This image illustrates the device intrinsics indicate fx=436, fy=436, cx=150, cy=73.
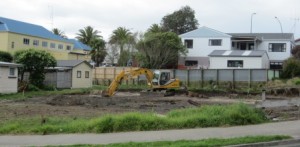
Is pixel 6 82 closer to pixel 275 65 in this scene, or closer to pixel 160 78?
pixel 160 78

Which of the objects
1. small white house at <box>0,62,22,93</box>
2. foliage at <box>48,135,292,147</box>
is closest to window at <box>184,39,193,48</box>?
small white house at <box>0,62,22,93</box>

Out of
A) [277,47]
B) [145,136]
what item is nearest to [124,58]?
[277,47]

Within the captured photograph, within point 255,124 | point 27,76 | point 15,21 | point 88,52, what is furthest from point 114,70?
point 255,124

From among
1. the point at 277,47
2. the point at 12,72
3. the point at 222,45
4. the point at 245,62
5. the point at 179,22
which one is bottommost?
the point at 12,72

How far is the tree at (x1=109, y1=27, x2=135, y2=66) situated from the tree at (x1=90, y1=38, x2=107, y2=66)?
3126 mm

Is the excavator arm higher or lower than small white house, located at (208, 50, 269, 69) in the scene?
lower

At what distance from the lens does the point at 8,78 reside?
1608 inches

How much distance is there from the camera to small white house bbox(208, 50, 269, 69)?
63.9 meters

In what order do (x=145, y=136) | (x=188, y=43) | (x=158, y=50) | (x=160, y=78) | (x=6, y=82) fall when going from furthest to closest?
(x=188, y=43)
(x=158, y=50)
(x=160, y=78)
(x=6, y=82)
(x=145, y=136)

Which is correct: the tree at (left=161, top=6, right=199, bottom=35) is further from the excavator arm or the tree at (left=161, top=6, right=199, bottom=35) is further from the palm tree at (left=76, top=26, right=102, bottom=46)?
the excavator arm

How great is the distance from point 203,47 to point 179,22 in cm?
3107

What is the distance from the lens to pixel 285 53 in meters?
74.4

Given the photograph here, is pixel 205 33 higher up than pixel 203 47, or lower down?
higher up

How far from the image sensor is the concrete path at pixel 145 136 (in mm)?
13641
